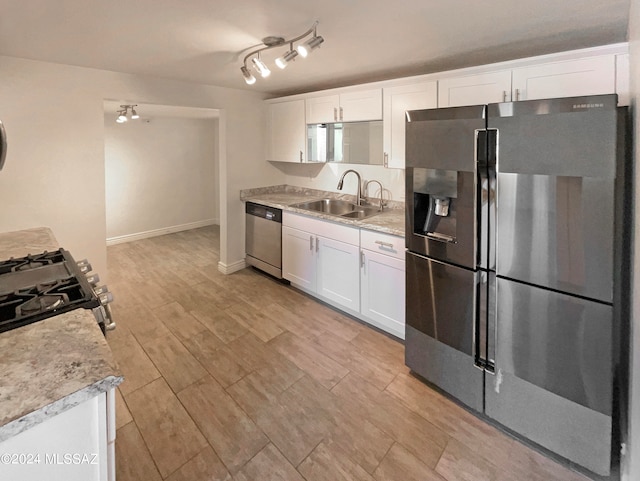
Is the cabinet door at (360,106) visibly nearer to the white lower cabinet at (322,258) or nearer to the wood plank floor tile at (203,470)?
the white lower cabinet at (322,258)

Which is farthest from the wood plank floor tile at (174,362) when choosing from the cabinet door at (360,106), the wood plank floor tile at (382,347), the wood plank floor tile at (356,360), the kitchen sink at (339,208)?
the cabinet door at (360,106)

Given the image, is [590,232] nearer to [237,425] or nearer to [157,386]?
[237,425]

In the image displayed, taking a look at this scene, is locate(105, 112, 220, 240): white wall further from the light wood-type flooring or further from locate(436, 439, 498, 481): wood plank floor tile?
locate(436, 439, 498, 481): wood plank floor tile

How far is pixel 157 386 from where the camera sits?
2.25 metres

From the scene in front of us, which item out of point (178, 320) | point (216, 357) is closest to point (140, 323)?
point (178, 320)

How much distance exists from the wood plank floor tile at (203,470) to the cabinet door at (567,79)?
2.82 m

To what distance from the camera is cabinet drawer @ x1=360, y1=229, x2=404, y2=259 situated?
262cm

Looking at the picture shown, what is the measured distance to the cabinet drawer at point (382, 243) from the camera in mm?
2617

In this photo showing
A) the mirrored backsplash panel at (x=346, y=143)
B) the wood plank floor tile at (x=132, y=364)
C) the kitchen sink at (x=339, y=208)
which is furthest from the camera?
the kitchen sink at (x=339, y=208)

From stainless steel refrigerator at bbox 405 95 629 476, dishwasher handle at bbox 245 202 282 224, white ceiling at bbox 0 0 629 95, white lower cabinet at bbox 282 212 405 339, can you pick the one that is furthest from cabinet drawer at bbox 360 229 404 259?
white ceiling at bbox 0 0 629 95

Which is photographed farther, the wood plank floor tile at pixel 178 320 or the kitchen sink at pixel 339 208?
the kitchen sink at pixel 339 208

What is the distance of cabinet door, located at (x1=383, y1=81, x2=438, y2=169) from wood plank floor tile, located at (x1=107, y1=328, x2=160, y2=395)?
8.29ft

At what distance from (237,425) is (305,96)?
3210 mm

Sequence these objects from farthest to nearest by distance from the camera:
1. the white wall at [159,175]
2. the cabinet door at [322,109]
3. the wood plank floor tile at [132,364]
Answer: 1. the white wall at [159,175]
2. the cabinet door at [322,109]
3. the wood plank floor tile at [132,364]
